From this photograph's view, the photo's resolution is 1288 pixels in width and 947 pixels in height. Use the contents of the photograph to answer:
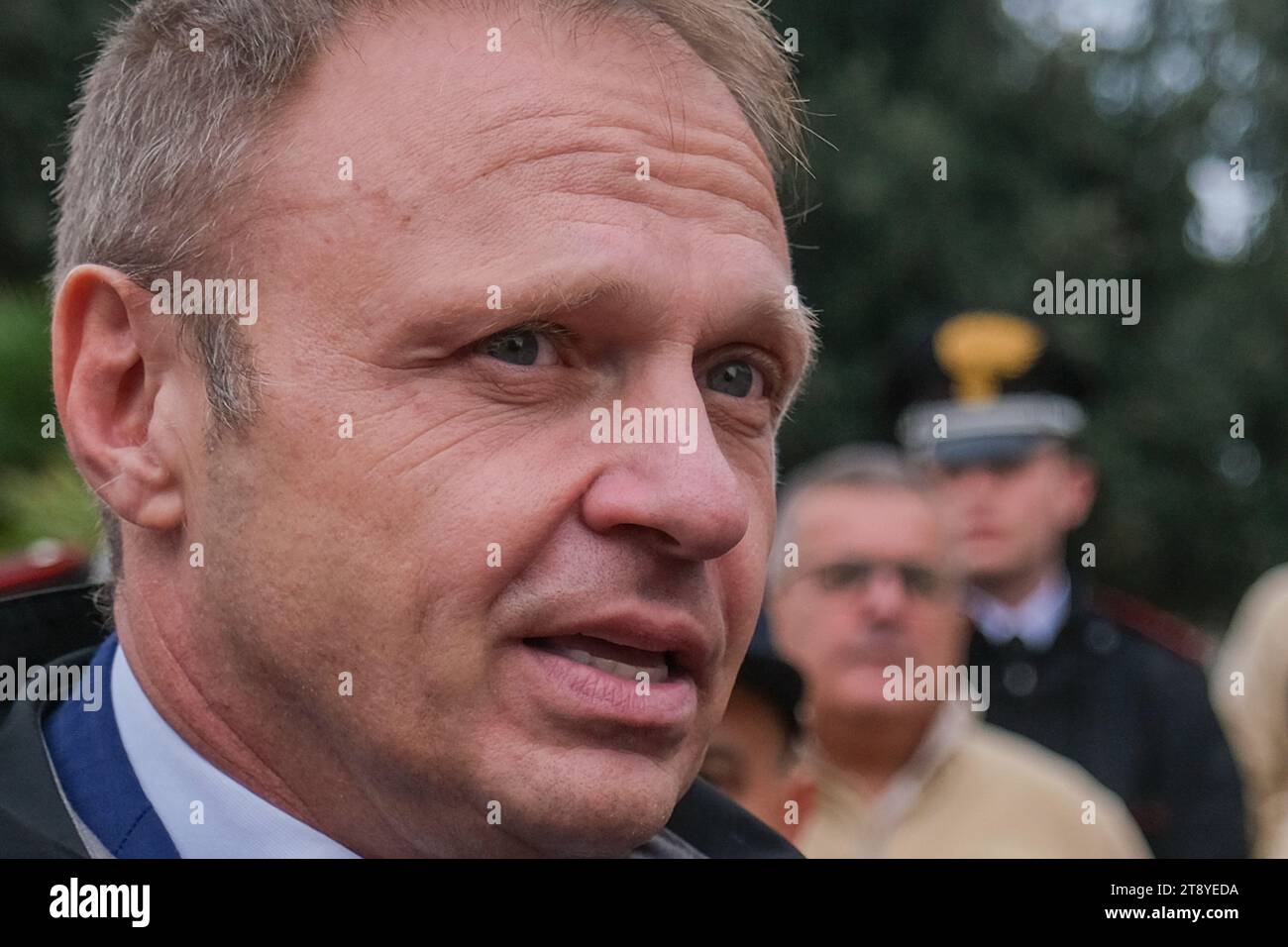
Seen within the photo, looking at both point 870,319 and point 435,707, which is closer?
point 435,707

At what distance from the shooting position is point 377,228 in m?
1.61

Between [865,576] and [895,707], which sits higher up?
[865,576]

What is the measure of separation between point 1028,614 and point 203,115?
2755mm

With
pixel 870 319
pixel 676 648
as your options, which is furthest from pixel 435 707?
pixel 870 319

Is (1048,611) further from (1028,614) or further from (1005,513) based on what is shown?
(1005,513)

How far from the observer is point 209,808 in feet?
5.60

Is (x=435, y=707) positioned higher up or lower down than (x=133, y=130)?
lower down

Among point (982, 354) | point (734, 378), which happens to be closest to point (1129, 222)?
point (982, 354)

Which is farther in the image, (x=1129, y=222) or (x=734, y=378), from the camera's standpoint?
(x=1129, y=222)

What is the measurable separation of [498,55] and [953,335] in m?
2.87

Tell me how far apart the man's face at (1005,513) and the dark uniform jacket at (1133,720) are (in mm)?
182

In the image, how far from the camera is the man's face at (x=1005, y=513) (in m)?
3.96

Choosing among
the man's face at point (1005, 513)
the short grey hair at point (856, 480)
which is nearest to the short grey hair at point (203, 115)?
the short grey hair at point (856, 480)
